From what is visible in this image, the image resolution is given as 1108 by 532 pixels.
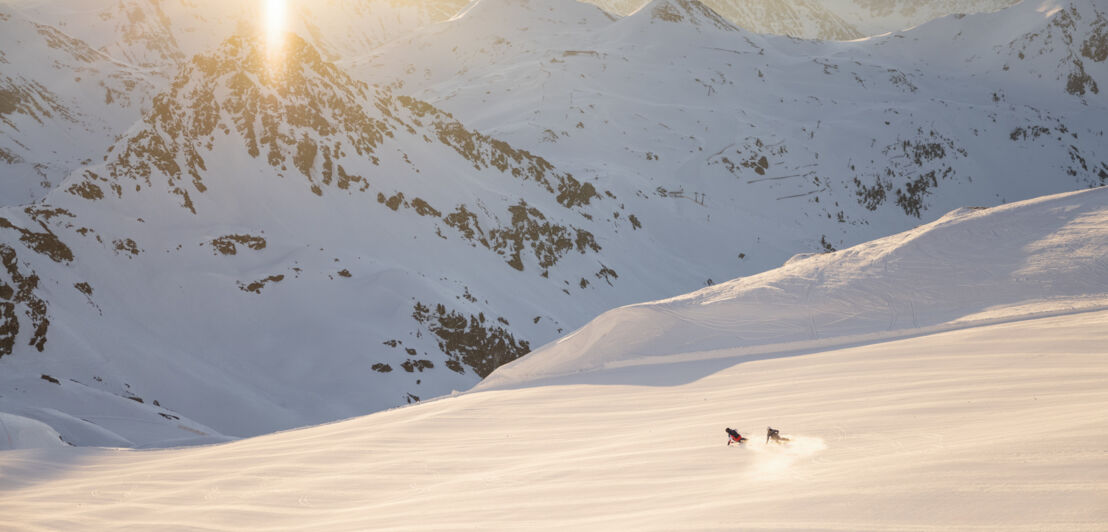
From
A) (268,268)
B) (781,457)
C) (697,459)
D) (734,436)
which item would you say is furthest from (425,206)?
(781,457)

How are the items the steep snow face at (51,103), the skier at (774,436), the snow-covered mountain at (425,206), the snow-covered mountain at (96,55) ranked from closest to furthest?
the skier at (774,436) → the snow-covered mountain at (425,206) → the steep snow face at (51,103) → the snow-covered mountain at (96,55)

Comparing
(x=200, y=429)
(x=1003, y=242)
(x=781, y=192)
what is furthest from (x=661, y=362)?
(x=781, y=192)

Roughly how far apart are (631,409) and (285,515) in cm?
367

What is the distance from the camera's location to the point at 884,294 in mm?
9383

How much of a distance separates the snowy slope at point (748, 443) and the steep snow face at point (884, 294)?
0.04 metres

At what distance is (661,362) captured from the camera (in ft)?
31.1

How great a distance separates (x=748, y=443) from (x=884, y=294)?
206 inches

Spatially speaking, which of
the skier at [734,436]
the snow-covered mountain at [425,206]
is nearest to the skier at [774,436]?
the skier at [734,436]

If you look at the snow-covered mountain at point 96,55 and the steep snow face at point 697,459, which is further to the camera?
the snow-covered mountain at point 96,55

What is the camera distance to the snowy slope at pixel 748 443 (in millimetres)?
3531

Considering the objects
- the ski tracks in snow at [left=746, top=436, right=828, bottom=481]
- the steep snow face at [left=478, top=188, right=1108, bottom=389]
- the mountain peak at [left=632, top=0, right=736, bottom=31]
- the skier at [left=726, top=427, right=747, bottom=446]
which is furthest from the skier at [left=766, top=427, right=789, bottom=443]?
the mountain peak at [left=632, top=0, right=736, bottom=31]

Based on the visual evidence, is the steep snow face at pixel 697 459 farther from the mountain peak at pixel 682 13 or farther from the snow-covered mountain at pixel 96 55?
the mountain peak at pixel 682 13

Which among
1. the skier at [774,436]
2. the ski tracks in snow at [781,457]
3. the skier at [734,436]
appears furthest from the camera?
the skier at [734,436]

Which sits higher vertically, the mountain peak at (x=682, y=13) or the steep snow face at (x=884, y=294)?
the mountain peak at (x=682, y=13)
